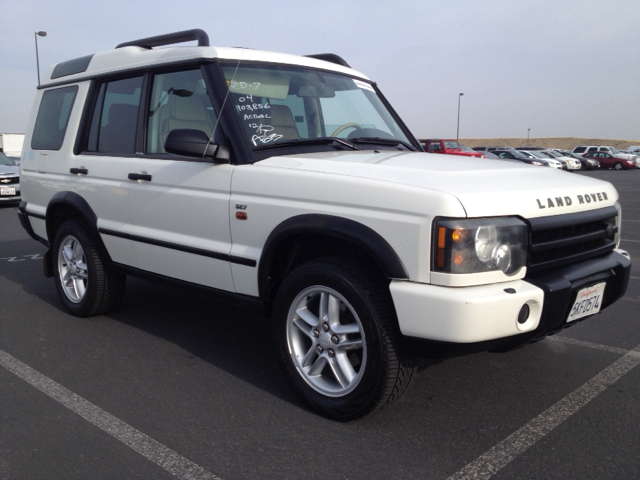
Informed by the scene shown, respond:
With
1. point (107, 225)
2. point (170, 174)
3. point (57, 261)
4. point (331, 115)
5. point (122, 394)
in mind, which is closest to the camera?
point (122, 394)

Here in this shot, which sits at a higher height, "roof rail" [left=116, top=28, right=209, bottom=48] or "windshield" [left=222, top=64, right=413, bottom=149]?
"roof rail" [left=116, top=28, right=209, bottom=48]

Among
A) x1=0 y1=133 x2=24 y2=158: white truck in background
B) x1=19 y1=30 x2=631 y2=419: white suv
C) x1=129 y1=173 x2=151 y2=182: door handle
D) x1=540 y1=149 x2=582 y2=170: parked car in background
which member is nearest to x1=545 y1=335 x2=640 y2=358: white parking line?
x1=19 y1=30 x2=631 y2=419: white suv

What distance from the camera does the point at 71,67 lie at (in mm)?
5094

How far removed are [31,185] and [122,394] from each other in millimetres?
2816

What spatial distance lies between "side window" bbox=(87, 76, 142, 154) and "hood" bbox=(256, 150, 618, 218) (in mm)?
1422

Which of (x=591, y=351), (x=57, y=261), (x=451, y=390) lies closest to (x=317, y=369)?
(x=451, y=390)

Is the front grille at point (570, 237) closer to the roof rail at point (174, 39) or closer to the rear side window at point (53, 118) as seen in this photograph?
the roof rail at point (174, 39)

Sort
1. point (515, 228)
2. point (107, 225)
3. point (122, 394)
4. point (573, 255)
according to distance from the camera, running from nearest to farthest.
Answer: point (515, 228)
point (573, 255)
point (122, 394)
point (107, 225)

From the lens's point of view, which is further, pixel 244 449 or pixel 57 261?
pixel 57 261

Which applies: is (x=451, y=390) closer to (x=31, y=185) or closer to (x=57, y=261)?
(x=57, y=261)

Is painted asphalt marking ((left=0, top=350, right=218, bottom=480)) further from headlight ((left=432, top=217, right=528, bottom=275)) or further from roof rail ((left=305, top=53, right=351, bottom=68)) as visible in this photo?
roof rail ((left=305, top=53, right=351, bottom=68))

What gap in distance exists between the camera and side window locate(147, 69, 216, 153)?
381 cm

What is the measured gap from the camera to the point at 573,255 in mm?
3137

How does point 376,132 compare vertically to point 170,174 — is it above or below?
above
